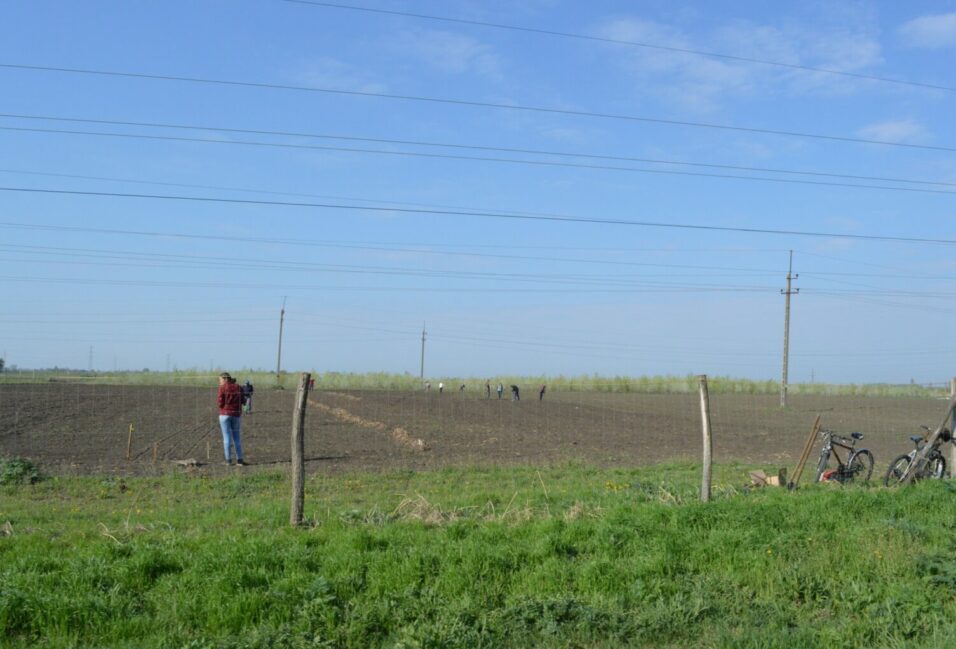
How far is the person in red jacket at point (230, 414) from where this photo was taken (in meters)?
16.8

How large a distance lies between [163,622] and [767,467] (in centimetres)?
1460

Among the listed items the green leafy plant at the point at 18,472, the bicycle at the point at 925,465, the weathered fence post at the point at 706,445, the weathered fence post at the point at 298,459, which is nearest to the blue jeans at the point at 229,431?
the green leafy plant at the point at 18,472

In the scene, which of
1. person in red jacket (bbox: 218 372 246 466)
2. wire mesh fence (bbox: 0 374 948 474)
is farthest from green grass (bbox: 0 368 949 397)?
person in red jacket (bbox: 218 372 246 466)

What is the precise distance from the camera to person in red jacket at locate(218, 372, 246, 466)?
1683 cm

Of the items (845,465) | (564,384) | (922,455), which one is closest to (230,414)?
(845,465)

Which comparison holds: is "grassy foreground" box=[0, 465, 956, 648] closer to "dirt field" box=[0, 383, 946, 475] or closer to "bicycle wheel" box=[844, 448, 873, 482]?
"bicycle wheel" box=[844, 448, 873, 482]

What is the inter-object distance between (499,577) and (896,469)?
9.80 metres

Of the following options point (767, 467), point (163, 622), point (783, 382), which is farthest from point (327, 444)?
point (783, 382)

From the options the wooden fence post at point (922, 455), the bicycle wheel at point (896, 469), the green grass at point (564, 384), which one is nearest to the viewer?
the wooden fence post at point (922, 455)

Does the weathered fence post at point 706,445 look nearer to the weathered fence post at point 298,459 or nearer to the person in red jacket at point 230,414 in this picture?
the weathered fence post at point 298,459

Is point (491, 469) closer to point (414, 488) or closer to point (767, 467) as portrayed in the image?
point (414, 488)

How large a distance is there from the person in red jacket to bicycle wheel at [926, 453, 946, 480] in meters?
12.6

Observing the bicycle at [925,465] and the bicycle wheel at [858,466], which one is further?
the bicycle wheel at [858,466]

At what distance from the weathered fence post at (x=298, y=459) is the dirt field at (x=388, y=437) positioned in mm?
6891
